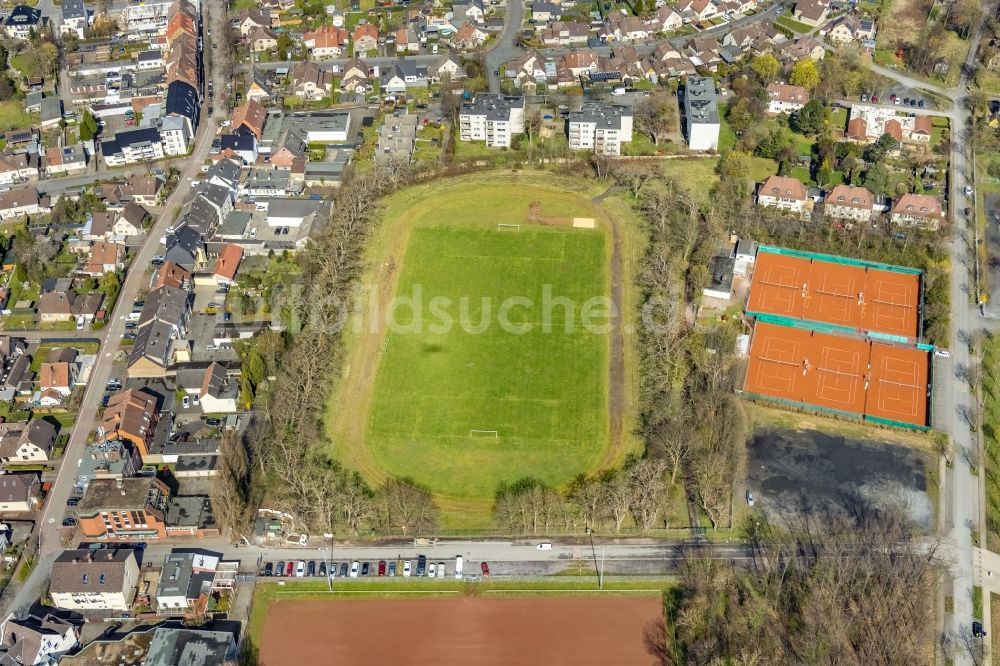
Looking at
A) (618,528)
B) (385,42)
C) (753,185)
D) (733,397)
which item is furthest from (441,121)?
(618,528)

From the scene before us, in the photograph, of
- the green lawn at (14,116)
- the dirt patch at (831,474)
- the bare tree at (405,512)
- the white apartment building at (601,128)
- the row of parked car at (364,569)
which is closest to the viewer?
the row of parked car at (364,569)

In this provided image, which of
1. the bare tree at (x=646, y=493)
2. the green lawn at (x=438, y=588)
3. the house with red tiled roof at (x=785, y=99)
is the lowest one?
the green lawn at (x=438, y=588)

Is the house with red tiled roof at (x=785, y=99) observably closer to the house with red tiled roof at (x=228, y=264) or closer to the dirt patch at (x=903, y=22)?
the dirt patch at (x=903, y=22)

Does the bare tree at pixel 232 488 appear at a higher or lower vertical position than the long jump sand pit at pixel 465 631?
higher

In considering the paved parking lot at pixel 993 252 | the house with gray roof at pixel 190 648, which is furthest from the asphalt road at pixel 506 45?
the house with gray roof at pixel 190 648

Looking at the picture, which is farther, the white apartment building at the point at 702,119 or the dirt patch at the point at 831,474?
the white apartment building at the point at 702,119

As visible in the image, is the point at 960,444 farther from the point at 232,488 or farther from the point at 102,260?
the point at 102,260

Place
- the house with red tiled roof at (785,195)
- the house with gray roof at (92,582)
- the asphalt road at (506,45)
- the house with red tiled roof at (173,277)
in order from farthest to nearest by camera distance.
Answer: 1. the asphalt road at (506,45)
2. the house with red tiled roof at (785,195)
3. the house with red tiled roof at (173,277)
4. the house with gray roof at (92,582)
